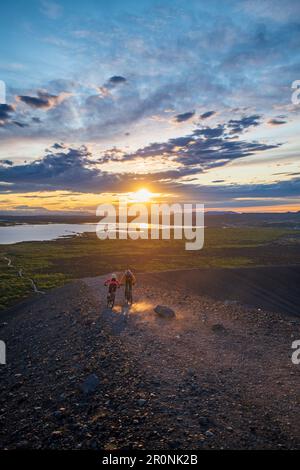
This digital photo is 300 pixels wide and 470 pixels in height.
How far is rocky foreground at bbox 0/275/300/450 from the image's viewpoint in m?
11.1

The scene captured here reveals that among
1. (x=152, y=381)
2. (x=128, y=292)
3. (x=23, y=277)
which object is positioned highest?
→ (x=128, y=292)

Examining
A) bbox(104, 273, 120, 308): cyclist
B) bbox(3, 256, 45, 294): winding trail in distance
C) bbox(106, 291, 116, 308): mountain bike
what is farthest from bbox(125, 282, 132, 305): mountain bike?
bbox(3, 256, 45, 294): winding trail in distance

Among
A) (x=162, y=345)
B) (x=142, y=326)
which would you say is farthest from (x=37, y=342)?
(x=162, y=345)

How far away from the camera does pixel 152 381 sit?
14.0 meters

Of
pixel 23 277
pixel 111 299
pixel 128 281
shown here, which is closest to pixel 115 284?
pixel 128 281

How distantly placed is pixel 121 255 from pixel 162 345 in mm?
65161

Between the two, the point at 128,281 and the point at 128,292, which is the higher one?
the point at 128,281

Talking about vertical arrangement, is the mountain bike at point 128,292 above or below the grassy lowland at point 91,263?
above

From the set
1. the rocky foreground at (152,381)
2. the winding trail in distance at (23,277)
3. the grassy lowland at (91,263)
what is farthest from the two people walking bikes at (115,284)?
the winding trail in distance at (23,277)

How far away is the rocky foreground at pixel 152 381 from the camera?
36.6 ft

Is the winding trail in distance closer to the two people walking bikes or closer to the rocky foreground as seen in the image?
the rocky foreground

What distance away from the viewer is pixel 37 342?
23375 mm

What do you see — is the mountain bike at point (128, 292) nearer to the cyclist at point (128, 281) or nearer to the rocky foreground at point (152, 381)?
the cyclist at point (128, 281)

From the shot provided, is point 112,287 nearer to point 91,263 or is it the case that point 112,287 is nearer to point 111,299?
point 111,299
